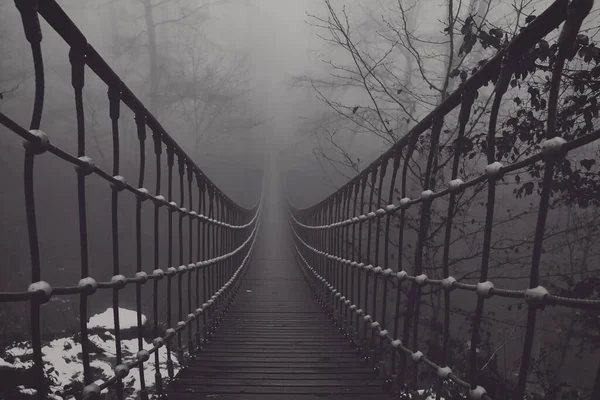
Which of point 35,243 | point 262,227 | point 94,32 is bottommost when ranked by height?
point 262,227

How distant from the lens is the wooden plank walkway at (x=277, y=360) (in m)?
2.46

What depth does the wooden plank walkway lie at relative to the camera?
96.7 inches

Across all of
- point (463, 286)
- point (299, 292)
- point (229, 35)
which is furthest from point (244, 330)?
point (229, 35)

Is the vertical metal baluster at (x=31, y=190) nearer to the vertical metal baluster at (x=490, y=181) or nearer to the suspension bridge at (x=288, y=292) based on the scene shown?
the suspension bridge at (x=288, y=292)

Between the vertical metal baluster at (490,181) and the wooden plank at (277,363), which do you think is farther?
the wooden plank at (277,363)

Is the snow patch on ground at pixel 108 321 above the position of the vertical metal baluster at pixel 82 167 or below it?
below

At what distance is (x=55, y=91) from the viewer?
105 feet

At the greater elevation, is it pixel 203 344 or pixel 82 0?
pixel 82 0

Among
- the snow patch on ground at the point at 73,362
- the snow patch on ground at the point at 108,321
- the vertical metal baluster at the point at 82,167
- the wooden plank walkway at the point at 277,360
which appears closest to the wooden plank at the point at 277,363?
the wooden plank walkway at the point at 277,360

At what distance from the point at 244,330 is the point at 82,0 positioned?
60.2ft

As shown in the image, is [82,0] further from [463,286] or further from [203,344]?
[463,286]

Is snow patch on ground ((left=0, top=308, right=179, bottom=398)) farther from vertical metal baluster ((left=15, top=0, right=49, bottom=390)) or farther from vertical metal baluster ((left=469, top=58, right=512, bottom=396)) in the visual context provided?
vertical metal baluster ((left=469, top=58, right=512, bottom=396))

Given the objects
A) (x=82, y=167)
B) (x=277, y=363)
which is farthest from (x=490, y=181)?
(x=277, y=363)

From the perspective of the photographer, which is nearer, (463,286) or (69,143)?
(463,286)
